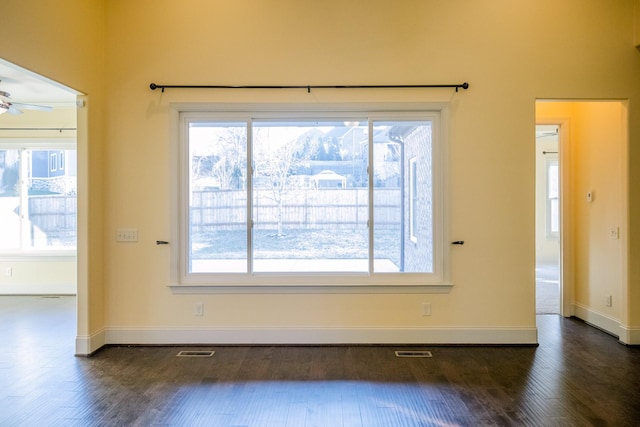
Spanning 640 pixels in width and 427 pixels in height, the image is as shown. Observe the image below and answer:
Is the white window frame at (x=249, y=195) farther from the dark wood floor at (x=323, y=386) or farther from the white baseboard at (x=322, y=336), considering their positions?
the dark wood floor at (x=323, y=386)

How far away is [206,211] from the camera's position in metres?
3.86

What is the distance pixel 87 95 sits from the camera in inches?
138

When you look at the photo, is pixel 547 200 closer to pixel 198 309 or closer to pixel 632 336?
pixel 632 336

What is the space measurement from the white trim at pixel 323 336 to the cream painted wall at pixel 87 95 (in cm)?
44

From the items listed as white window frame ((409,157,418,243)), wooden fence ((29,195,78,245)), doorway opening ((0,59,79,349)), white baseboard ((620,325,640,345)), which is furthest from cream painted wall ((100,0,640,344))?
wooden fence ((29,195,78,245))

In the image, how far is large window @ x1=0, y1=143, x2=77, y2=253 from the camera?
19.5 feet

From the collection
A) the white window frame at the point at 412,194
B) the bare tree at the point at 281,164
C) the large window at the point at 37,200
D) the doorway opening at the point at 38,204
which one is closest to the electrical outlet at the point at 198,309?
the bare tree at the point at 281,164

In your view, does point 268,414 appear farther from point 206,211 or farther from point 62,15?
point 62,15

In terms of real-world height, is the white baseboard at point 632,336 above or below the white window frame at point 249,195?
below

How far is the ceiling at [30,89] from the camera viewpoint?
4.11 meters

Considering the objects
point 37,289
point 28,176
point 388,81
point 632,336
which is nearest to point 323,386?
point 388,81

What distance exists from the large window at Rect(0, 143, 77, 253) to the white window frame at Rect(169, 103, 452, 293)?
325 centimetres

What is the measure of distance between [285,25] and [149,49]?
1339 mm

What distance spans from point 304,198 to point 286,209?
0.69 ft
